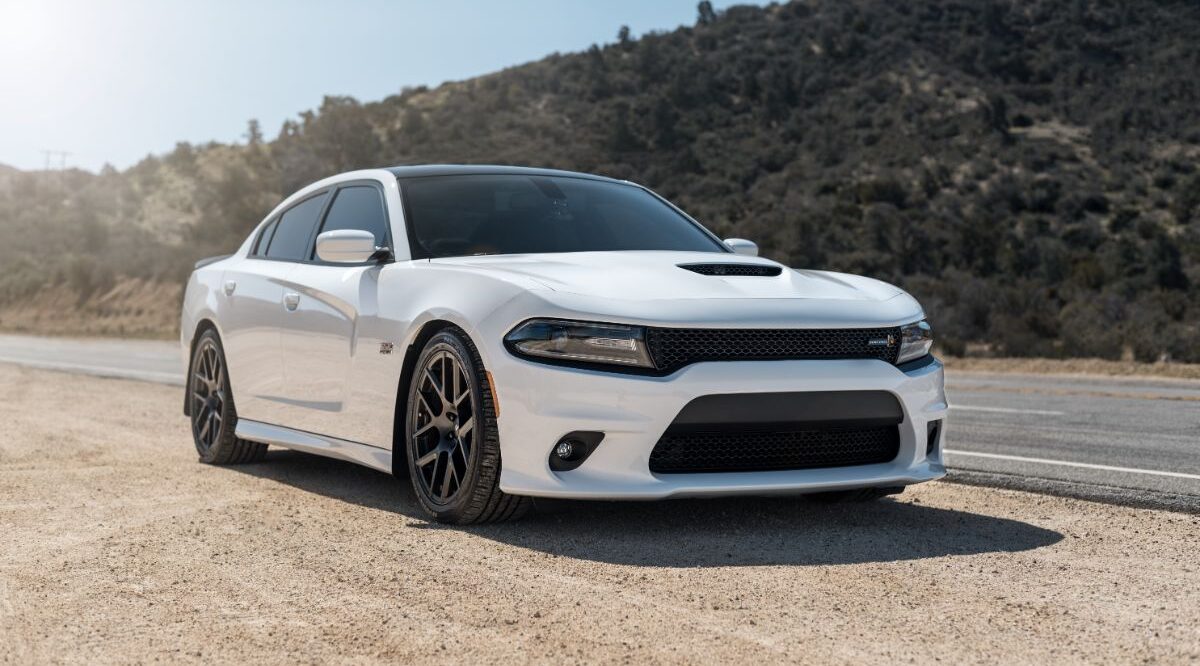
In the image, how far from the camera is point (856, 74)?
203 ft

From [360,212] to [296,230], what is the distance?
0.82 meters

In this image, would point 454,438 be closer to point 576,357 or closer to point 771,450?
point 576,357

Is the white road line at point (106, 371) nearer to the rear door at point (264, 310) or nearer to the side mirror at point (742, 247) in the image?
the rear door at point (264, 310)

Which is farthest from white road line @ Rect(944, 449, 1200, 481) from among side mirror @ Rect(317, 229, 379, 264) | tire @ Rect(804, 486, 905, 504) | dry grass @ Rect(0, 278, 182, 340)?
dry grass @ Rect(0, 278, 182, 340)

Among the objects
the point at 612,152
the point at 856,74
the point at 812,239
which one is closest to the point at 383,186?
the point at 812,239

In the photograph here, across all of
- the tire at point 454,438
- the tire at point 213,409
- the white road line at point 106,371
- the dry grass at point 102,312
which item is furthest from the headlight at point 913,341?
the dry grass at point 102,312

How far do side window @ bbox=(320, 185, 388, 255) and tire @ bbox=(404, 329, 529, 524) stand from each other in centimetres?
113

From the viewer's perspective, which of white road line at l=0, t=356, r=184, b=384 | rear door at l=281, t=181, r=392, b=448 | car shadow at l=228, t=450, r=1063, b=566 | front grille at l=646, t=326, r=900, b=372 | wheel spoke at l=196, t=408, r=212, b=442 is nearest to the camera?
car shadow at l=228, t=450, r=1063, b=566

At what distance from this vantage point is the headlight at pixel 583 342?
16.4 ft

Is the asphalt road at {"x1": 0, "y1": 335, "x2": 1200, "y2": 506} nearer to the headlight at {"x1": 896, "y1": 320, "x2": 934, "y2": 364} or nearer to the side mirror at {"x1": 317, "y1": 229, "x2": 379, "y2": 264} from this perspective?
the headlight at {"x1": 896, "y1": 320, "x2": 934, "y2": 364}

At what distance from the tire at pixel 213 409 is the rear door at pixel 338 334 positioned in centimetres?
94

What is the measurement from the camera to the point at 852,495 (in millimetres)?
6000

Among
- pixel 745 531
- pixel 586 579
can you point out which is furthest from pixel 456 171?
pixel 586 579

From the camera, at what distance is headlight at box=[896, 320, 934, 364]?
5566 millimetres
